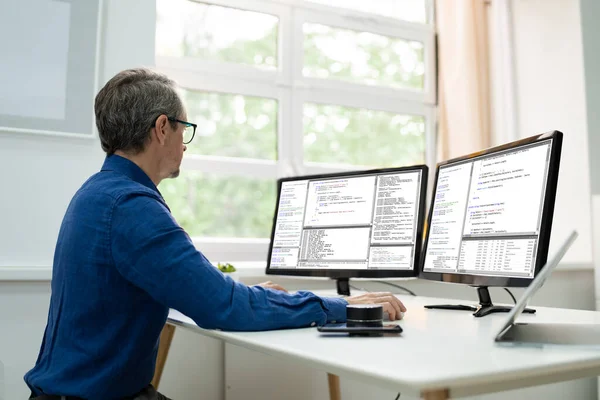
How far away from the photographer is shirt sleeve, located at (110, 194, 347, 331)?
110 centimetres

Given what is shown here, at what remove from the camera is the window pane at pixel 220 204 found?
8.64 feet

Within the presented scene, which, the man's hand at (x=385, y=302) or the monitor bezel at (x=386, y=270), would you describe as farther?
the monitor bezel at (x=386, y=270)

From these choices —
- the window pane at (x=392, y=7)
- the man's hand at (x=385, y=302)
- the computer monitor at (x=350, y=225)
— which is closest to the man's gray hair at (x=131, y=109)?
the man's hand at (x=385, y=302)

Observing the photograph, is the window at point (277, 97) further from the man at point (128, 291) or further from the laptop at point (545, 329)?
the laptop at point (545, 329)

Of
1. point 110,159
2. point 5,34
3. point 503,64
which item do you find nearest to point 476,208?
point 110,159

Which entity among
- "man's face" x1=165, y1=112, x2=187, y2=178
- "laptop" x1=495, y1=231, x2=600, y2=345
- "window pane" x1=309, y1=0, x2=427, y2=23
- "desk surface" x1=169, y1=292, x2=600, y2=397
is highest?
"window pane" x1=309, y1=0, x2=427, y2=23

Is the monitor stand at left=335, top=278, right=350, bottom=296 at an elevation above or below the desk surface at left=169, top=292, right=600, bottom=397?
above

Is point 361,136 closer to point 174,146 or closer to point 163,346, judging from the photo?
point 163,346

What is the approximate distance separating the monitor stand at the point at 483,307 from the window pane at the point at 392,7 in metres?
2.00

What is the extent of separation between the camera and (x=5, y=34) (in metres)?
1.93

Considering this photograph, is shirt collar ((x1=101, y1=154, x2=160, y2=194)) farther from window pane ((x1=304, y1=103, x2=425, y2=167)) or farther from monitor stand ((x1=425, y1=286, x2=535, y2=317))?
window pane ((x1=304, y1=103, x2=425, y2=167))

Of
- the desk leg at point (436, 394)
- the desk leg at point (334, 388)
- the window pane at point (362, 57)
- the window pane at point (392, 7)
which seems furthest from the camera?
the window pane at point (392, 7)

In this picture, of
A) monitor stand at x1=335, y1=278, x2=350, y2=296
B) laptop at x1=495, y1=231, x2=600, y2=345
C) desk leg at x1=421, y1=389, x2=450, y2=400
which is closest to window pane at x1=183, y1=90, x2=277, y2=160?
monitor stand at x1=335, y1=278, x2=350, y2=296

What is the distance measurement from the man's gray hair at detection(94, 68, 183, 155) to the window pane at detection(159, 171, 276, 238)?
3.99 feet
